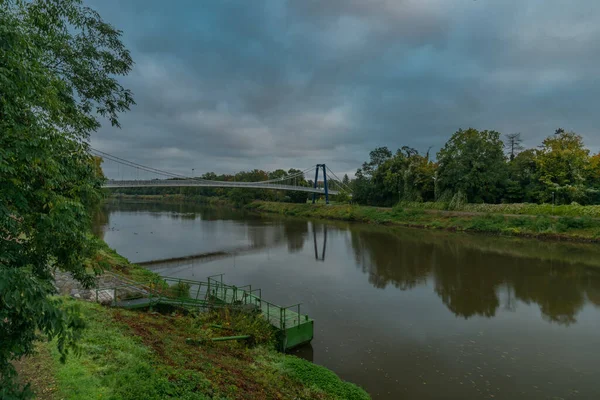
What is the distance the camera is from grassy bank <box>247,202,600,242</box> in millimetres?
26812

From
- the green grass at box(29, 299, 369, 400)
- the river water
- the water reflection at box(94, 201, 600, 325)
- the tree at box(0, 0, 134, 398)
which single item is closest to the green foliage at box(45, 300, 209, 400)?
the green grass at box(29, 299, 369, 400)

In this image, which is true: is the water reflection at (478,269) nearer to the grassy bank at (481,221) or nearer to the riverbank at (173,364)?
the grassy bank at (481,221)

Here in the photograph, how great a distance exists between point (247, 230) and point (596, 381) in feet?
98.5

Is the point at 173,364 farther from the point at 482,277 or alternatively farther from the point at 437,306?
the point at 482,277

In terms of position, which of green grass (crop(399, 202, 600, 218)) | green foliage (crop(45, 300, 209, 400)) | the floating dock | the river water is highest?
green grass (crop(399, 202, 600, 218))

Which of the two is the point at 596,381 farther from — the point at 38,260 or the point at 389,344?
the point at 38,260

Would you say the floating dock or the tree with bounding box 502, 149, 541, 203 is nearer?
the floating dock

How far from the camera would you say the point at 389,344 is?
361 inches

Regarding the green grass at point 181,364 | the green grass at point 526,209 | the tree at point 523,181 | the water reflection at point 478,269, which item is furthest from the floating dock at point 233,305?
the tree at point 523,181

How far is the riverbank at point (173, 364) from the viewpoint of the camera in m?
4.93

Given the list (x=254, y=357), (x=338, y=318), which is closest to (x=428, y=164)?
(x=338, y=318)

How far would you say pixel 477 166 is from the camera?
35.8 m

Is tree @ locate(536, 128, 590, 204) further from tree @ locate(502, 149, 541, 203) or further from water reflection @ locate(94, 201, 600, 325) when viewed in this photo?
water reflection @ locate(94, 201, 600, 325)

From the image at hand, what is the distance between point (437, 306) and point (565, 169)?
97.5ft
